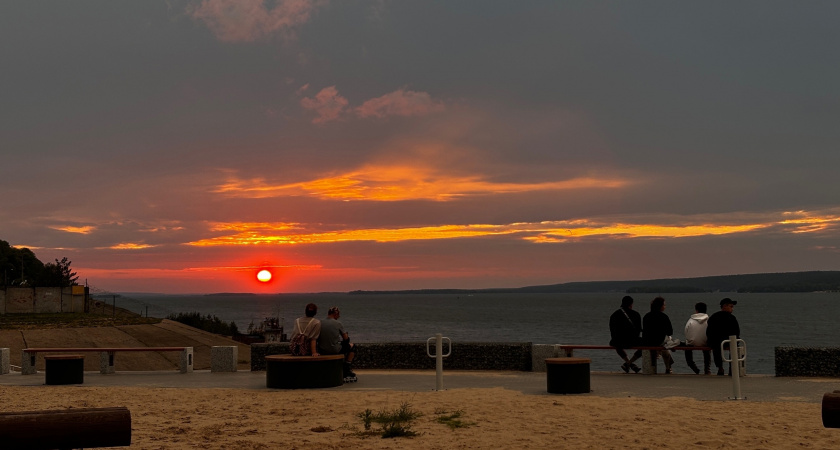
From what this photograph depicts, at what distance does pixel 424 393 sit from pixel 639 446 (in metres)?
5.24

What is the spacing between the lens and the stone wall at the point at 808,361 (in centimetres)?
1568

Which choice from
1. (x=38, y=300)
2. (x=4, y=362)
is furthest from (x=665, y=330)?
(x=38, y=300)

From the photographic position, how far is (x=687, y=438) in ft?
32.2

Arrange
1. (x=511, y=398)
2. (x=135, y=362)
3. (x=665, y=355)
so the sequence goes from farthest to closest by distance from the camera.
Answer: (x=135, y=362) < (x=665, y=355) < (x=511, y=398)

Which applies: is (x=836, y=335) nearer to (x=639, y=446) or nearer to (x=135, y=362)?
(x=135, y=362)

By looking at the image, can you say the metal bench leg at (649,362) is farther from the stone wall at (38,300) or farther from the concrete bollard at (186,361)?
the stone wall at (38,300)

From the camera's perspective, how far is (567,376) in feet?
45.2

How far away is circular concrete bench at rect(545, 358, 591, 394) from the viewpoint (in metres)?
13.8

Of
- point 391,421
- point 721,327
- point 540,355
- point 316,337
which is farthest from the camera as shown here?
point 540,355

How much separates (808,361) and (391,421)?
29.4 feet

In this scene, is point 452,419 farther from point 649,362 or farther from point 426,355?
point 426,355

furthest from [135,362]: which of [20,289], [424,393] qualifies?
[424,393]

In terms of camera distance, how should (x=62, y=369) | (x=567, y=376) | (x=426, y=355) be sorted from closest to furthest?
1. (x=567, y=376)
2. (x=62, y=369)
3. (x=426, y=355)

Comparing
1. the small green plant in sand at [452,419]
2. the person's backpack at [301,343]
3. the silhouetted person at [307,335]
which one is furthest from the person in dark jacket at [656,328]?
the person's backpack at [301,343]
